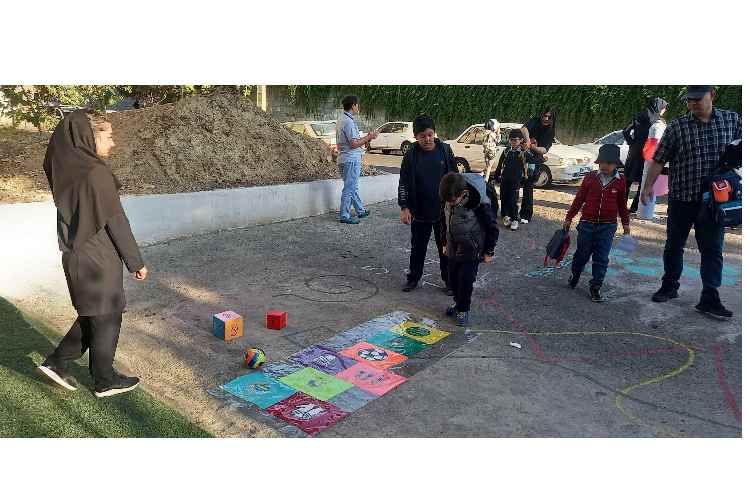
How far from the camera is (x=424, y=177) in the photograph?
6059mm

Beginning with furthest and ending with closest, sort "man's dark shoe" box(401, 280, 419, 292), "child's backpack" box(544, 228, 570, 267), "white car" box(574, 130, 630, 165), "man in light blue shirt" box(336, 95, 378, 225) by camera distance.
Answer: "white car" box(574, 130, 630, 165) < "man in light blue shirt" box(336, 95, 378, 225) < "child's backpack" box(544, 228, 570, 267) < "man's dark shoe" box(401, 280, 419, 292)

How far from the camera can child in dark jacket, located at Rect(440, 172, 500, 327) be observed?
520cm

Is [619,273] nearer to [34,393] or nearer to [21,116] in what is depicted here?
[34,393]

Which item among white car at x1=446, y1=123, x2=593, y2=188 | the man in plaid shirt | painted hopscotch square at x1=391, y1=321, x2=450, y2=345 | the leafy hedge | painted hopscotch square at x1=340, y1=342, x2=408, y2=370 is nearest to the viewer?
painted hopscotch square at x1=340, y1=342, x2=408, y2=370

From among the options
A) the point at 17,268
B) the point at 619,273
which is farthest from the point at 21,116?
the point at 619,273

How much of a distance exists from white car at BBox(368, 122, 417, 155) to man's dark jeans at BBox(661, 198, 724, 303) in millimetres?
17601

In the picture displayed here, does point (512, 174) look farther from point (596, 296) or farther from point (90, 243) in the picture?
point (90, 243)

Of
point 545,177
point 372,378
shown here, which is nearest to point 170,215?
point 372,378

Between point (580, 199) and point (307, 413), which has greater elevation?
point (580, 199)

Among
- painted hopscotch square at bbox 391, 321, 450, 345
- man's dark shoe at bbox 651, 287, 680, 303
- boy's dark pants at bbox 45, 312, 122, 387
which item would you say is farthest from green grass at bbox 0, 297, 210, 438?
man's dark shoe at bbox 651, 287, 680, 303

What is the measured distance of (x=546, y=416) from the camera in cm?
388

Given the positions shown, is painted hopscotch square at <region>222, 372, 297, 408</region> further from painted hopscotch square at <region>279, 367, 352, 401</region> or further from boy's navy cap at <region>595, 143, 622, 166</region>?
boy's navy cap at <region>595, 143, 622, 166</region>

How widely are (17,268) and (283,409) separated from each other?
4081 millimetres

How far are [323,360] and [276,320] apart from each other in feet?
2.46
